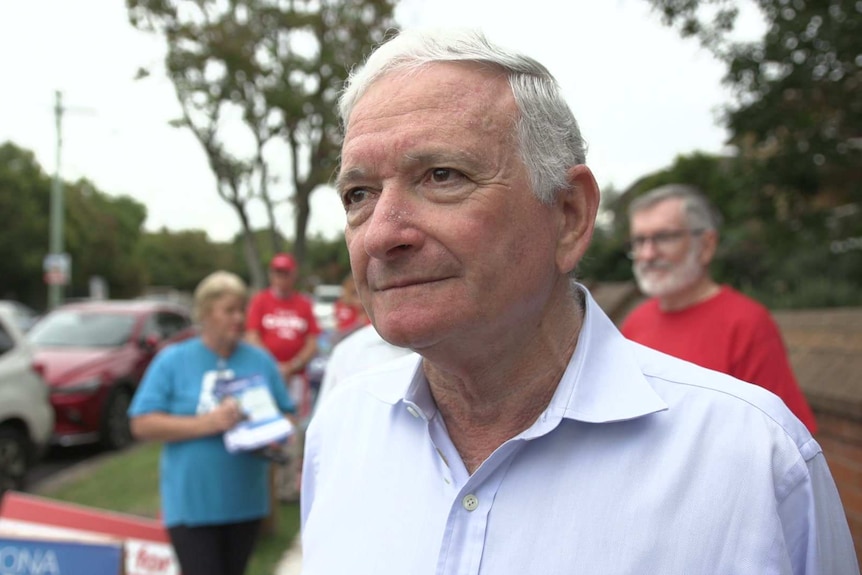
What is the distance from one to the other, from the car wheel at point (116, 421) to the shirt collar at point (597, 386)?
8.25 meters

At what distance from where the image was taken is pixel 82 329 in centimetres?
984

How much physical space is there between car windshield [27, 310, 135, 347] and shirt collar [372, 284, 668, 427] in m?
9.01

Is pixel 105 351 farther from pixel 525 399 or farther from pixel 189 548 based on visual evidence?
pixel 525 399

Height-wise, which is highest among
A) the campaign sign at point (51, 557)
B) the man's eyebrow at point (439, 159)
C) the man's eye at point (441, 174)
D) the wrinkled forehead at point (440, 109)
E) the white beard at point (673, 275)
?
the wrinkled forehead at point (440, 109)

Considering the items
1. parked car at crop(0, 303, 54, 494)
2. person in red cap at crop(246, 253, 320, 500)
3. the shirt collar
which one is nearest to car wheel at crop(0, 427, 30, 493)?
parked car at crop(0, 303, 54, 494)

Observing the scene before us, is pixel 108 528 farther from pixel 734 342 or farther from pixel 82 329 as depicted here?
pixel 82 329

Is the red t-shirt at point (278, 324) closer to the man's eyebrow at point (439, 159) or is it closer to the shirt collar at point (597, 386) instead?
the shirt collar at point (597, 386)

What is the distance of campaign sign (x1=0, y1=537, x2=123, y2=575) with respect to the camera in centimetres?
362

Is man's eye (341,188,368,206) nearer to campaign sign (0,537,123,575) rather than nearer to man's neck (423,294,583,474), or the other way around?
man's neck (423,294,583,474)

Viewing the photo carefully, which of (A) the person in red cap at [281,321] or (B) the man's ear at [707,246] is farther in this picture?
(A) the person in red cap at [281,321]

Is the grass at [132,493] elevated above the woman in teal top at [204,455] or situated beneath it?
situated beneath

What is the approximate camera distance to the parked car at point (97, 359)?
8.52 metres

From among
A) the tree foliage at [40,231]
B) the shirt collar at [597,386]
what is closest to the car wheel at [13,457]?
the shirt collar at [597,386]

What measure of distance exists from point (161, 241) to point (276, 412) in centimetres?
8374
